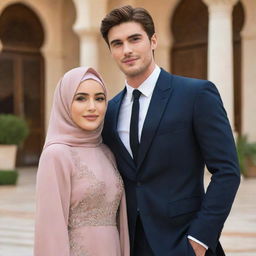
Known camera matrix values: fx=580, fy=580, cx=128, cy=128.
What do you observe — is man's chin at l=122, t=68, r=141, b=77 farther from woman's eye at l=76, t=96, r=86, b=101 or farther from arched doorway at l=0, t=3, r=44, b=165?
arched doorway at l=0, t=3, r=44, b=165

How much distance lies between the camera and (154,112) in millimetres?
2604

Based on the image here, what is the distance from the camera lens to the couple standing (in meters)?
2.52

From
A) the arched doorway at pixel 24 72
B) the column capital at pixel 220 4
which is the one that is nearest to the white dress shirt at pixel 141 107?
the column capital at pixel 220 4

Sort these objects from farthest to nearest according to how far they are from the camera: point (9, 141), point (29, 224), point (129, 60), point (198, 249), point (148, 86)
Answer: point (9, 141), point (29, 224), point (148, 86), point (129, 60), point (198, 249)

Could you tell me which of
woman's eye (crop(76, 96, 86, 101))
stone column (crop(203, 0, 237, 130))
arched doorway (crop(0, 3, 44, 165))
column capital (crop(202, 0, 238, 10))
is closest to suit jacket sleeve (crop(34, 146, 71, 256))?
woman's eye (crop(76, 96, 86, 101))

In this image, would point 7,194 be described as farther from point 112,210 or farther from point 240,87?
point 112,210

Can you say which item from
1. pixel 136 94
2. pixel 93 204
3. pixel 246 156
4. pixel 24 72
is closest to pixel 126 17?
pixel 136 94

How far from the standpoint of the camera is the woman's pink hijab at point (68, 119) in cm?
267

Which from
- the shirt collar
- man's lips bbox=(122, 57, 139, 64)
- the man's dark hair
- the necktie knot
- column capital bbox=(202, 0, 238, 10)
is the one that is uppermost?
column capital bbox=(202, 0, 238, 10)

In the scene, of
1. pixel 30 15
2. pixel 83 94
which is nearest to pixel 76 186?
pixel 83 94

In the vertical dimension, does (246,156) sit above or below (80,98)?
below

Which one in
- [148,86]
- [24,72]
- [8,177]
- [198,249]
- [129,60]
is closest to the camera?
[198,249]

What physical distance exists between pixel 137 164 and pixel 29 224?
18.6 ft

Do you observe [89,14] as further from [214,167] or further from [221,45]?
[214,167]
